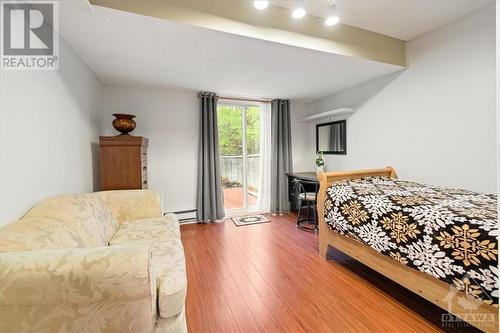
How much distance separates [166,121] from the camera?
11.7 feet

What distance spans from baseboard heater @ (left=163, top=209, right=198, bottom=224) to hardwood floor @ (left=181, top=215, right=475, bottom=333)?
100 centimetres

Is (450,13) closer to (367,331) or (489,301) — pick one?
(489,301)

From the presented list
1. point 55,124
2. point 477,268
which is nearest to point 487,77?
point 477,268

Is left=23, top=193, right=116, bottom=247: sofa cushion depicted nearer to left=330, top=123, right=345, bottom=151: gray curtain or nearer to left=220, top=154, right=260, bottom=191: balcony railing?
left=220, top=154, right=260, bottom=191: balcony railing

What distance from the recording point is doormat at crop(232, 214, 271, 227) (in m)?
3.69

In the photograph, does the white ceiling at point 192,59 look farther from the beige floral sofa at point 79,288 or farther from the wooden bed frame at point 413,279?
the beige floral sofa at point 79,288

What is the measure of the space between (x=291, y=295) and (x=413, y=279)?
86cm

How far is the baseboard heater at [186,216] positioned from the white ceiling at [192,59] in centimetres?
193

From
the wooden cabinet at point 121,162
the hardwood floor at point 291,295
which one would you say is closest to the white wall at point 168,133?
the wooden cabinet at point 121,162

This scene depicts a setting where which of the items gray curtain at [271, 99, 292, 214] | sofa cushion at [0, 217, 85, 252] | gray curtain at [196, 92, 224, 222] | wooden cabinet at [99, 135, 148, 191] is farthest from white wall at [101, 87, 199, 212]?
sofa cushion at [0, 217, 85, 252]

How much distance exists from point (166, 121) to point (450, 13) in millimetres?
3584

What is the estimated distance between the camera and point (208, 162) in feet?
11.9

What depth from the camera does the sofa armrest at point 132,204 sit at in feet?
7.41

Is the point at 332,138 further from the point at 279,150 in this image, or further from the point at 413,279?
the point at 413,279
